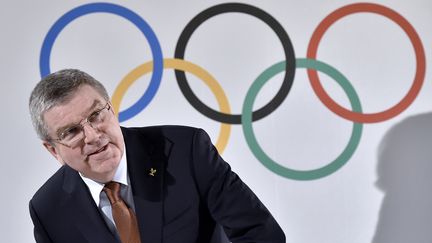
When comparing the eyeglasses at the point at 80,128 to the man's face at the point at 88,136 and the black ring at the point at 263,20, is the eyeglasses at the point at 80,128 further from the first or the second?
the black ring at the point at 263,20

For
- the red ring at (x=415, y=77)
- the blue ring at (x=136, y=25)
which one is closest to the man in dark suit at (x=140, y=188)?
the blue ring at (x=136, y=25)

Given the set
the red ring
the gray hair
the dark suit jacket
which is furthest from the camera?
the red ring

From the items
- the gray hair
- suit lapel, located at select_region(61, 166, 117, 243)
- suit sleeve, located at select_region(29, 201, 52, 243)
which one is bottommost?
suit sleeve, located at select_region(29, 201, 52, 243)

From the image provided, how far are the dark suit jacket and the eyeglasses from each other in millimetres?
178

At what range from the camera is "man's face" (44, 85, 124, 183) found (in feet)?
4.34

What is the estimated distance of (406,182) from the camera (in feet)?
8.20

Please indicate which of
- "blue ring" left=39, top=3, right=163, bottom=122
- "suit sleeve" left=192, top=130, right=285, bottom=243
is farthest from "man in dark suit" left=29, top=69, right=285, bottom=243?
"blue ring" left=39, top=3, right=163, bottom=122

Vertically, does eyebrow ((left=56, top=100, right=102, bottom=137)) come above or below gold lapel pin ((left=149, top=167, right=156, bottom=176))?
above

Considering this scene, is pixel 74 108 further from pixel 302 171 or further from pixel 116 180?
pixel 302 171

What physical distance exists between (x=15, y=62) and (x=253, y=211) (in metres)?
1.58

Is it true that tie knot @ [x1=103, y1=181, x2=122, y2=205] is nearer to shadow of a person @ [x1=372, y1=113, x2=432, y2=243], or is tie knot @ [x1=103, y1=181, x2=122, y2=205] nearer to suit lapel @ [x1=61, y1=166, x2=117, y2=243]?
suit lapel @ [x1=61, y1=166, x2=117, y2=243]

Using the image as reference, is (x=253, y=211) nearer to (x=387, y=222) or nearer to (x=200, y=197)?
(x=200, y=197)

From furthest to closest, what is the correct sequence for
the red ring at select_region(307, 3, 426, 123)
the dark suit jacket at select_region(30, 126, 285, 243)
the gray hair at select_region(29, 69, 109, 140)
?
the red ring at select_region(307, 3, 426, 123) → the dark suit jacket at select_region(30, 126, 285, 243) → the gray hair at select_region(29, 69, 109, 140)

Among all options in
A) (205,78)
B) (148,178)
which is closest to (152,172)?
(148,178)
